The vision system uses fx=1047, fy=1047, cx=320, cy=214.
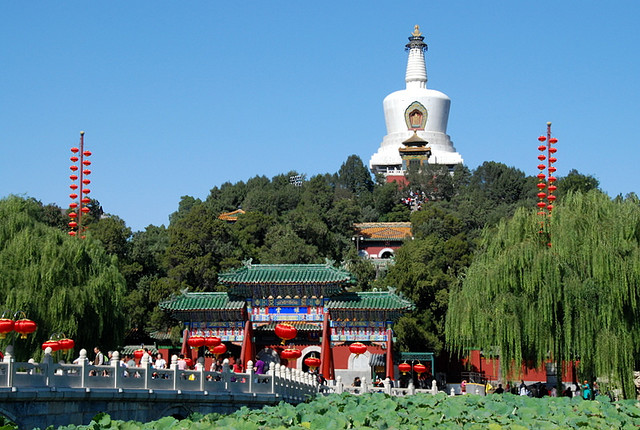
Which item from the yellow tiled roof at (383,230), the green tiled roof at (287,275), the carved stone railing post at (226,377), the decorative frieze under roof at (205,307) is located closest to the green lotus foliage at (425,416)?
the carved stone railing post at (226,377)

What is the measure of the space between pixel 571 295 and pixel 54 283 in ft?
45.8

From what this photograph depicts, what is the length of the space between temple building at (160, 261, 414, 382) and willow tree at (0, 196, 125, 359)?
536cm

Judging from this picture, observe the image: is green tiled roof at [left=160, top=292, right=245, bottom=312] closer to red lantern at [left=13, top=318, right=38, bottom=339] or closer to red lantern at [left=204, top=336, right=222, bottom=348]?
red lantern at [left=204, top=336, right=222, bottom=348]

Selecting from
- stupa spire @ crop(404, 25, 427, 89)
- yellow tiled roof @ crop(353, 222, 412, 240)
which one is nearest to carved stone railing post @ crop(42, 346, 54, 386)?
yellow tiled roof @ crop(353, 222, 412, 240)

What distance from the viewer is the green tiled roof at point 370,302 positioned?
115 ft

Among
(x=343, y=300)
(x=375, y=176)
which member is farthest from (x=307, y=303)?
(x=375, y=176)

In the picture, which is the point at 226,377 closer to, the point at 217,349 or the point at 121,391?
the point at 121,391

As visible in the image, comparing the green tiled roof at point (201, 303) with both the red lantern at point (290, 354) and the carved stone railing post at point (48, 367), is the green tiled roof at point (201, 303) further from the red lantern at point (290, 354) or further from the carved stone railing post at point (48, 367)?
the carved stone railing post at point (48, 367)

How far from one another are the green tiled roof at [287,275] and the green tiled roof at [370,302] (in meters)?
0.71

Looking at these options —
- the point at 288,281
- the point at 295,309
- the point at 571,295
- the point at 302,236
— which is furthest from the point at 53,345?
the point at 302,236

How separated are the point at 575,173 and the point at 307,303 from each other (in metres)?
38.9

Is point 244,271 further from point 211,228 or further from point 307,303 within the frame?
point 211,228

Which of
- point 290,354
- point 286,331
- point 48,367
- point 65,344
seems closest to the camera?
point 48,367

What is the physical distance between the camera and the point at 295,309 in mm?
35844
